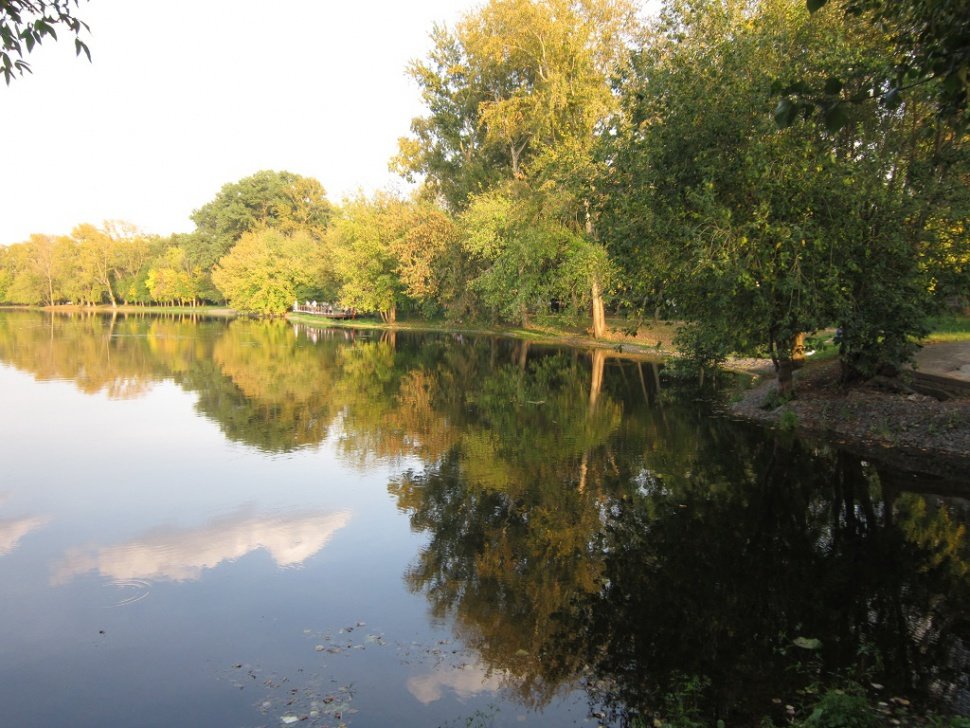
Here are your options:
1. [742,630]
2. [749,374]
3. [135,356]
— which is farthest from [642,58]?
[135,356]

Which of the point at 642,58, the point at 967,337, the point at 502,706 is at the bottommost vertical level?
the point at 502,706

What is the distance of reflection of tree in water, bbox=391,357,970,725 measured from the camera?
6.45m

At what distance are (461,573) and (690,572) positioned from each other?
3.01 m

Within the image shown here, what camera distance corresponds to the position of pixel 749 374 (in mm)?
26172

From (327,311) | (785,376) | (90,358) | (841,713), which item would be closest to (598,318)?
(785,376)

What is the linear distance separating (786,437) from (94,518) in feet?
48.7

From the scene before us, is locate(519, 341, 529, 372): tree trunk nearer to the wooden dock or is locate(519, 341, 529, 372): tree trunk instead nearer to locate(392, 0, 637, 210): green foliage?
locate(392, 0, 637, 210): green foliage

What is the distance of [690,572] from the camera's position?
873cm

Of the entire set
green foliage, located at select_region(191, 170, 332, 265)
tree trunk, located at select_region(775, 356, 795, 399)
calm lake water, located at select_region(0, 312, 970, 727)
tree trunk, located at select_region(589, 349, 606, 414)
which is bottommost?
calm lake water, located at select_region(0, 312, 970, 727)

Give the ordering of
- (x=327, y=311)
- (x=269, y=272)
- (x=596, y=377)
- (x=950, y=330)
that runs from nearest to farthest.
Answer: (x=950, y=330), (x=596, y=377), (x=269, y=272), (x=327, y=311)

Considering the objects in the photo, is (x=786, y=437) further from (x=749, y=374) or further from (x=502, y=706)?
(x=502, y=706)

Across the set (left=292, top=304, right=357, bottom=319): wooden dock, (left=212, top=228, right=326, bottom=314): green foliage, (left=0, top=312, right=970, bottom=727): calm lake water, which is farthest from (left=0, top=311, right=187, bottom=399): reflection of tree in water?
(left=212, top=228, right=326, bottom=314): green foliage

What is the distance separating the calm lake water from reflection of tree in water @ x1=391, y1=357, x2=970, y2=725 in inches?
1.5

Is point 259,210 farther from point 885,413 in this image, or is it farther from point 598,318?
point 885,413
